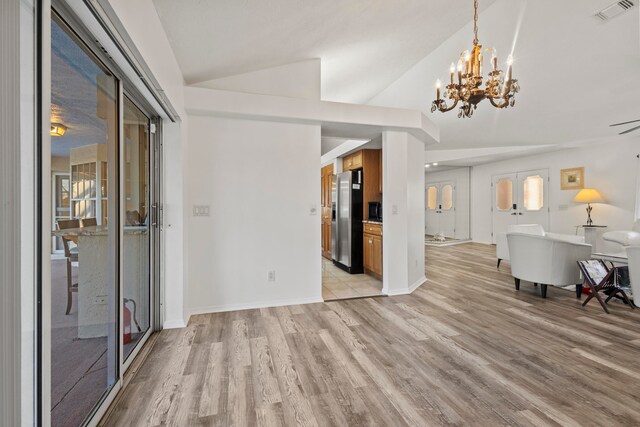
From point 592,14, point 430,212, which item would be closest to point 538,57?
point 592,14

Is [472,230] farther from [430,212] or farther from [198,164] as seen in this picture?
[198,164]

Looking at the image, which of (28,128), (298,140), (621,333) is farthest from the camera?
(298,140)

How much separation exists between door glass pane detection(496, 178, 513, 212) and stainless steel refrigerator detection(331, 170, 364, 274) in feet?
16.9

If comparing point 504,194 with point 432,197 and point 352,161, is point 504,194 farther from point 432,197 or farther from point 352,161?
point 352,161

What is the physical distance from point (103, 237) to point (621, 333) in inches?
167

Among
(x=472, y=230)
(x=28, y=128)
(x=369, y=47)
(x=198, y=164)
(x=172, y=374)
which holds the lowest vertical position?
(x=172, y=374)

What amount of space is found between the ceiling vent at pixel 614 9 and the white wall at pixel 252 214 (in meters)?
3.02

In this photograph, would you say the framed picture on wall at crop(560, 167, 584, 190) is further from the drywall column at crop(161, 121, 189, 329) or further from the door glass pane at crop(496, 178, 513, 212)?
the drywall column at crop(161, 121, 189, 329)

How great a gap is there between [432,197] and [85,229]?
419 inches

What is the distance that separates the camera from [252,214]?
11.3ft

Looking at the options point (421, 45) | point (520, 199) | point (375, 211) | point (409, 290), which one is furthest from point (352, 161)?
point (520, 199)

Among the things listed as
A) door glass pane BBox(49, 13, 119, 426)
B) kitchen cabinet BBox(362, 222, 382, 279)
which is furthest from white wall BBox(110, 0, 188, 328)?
kitchen cabinet BBox(362, 222, 382, 279)

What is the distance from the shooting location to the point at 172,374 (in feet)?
6.91

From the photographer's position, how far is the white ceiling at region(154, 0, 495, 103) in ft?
7.19
